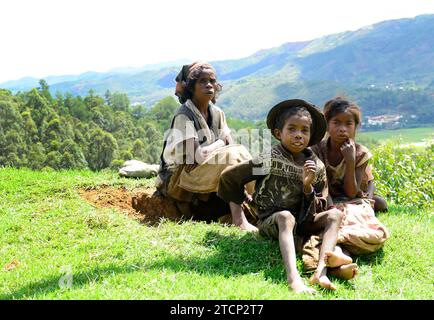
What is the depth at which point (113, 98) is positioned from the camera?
7912 cm

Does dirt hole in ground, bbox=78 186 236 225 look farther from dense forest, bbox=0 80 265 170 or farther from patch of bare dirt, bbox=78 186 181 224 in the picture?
dense forest, bbox=0 80 265 170

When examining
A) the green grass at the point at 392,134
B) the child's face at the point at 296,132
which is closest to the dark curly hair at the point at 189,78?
Answer: the child's face at the point at 296,132

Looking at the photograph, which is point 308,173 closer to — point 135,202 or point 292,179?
point 292,179

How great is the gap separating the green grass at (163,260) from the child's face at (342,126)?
1.17 metres

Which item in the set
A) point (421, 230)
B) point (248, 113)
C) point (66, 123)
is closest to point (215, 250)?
point (421, 230)

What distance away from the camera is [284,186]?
464 cm

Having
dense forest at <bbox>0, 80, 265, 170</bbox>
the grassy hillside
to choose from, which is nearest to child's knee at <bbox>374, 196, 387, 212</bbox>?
the grassy hillside

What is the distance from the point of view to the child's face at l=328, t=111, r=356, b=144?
17.0 ft

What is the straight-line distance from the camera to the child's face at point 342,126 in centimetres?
517

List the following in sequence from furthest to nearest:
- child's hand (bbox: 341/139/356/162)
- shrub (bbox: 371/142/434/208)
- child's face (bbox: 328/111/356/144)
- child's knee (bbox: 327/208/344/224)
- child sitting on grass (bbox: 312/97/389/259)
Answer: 1. shrub (bbox: 371/142/434/208)
2. child's face (bbox: 328/111/356/144)
3. child's hand (bbox: 341/139/356/162)
4. child sitting on grass (bbox: 312/97/389/259)
5. child's knee (bbox: 327/208/344/224)

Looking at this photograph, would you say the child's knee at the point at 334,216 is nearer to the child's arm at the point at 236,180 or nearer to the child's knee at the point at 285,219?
the child's knee at the point at 285,219

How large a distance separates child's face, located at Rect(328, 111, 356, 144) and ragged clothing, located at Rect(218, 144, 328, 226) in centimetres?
60
